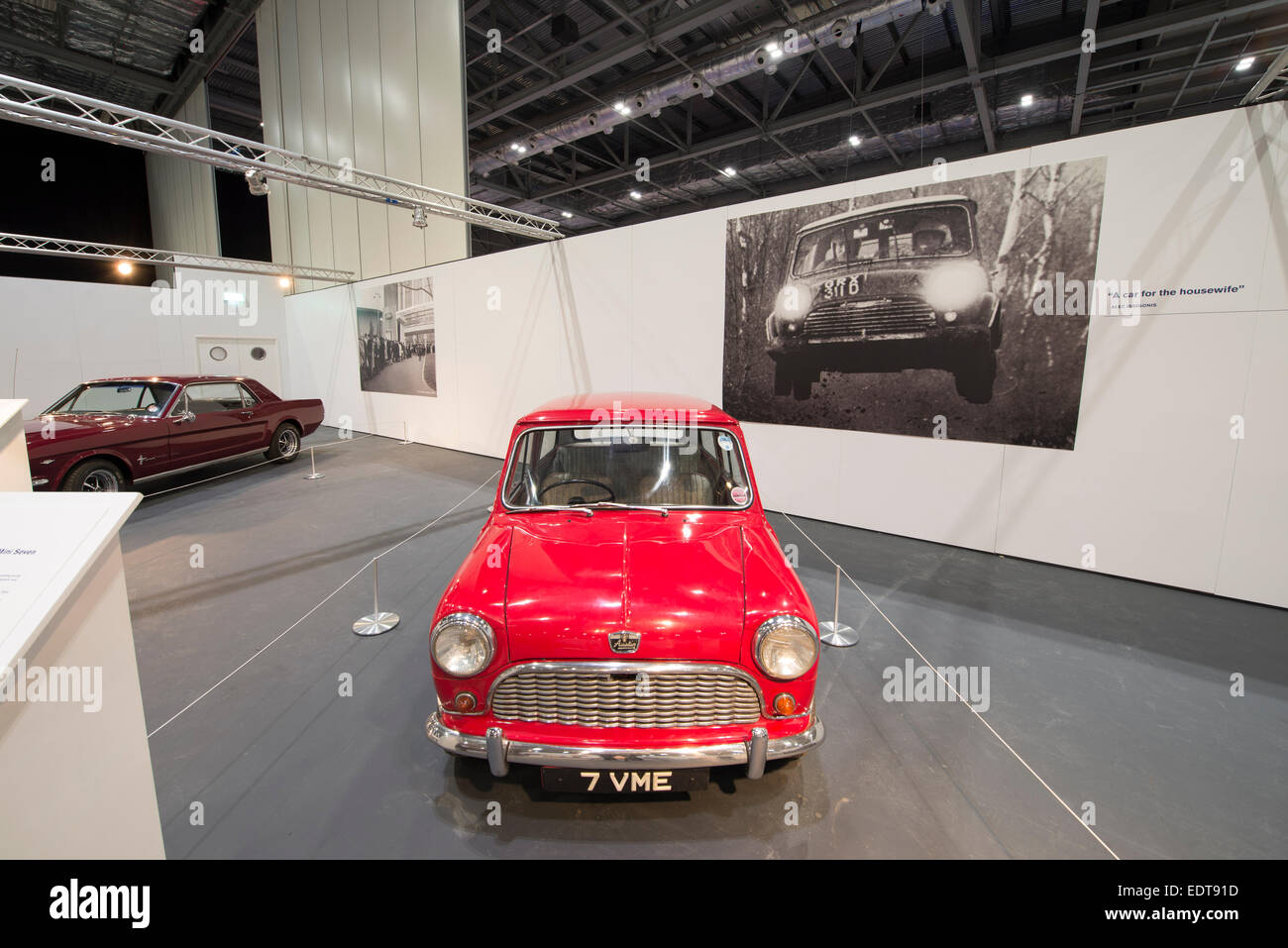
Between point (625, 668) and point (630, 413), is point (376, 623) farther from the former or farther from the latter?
point (625, 668)


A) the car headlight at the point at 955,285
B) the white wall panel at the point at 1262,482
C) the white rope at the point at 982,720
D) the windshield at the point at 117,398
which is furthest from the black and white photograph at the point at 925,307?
the windshield at the point at 117,398

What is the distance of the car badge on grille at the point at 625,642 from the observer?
1.82 m

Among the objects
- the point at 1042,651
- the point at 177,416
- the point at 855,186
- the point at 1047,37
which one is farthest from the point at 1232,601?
the point at 177,416

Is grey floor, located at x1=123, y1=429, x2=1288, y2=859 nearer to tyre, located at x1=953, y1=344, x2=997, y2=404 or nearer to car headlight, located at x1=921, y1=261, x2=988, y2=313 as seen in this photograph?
tyre, located at x1=953, y1=344, x2=997, y2=404

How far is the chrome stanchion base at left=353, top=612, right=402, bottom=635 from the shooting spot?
3.42 meters

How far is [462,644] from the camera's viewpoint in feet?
6.31

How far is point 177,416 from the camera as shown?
6.64m

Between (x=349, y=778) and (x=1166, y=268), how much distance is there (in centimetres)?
608

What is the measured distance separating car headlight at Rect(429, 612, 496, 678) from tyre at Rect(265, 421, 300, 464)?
8.34 meters

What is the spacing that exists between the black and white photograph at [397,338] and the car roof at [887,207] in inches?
303

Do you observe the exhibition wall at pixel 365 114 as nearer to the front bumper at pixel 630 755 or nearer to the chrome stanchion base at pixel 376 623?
the chrome stanchion base at pixel 376 623

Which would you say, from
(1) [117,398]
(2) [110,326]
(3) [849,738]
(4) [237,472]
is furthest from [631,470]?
(2) [110,326]

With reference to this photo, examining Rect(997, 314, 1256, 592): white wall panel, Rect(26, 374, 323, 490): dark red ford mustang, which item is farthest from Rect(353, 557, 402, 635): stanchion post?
Rect(997, 314, 1256, 592): white wall panel

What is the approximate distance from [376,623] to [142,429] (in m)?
5.21
